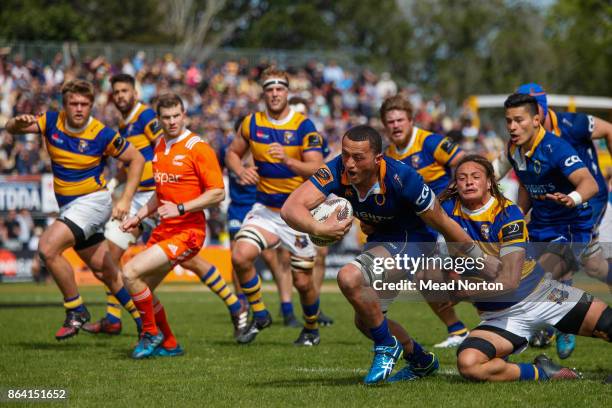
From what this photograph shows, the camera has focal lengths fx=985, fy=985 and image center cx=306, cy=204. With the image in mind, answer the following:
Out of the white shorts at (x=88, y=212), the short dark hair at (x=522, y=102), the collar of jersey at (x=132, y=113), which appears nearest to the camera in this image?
the short dark hair at (x=522, y=102)

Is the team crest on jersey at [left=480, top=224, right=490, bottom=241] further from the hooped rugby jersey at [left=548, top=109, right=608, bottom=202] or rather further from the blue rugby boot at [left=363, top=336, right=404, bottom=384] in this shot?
the hooped rugby jersey at [left=548, top=109, right=608, bottom=202]

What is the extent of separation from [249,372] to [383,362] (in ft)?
4.98

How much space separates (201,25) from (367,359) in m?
56.8

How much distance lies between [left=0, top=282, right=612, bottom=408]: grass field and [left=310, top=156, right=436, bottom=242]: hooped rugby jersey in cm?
115

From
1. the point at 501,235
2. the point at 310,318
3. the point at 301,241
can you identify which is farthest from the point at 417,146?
the point at 501,235

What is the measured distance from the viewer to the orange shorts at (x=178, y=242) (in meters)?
8.91

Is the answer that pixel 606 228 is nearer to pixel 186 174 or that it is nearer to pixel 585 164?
pixel 585 164

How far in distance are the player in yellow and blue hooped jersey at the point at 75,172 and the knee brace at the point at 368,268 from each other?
139 inches

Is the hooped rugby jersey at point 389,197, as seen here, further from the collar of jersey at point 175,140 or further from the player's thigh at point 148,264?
the collar of jersey at point 175,140

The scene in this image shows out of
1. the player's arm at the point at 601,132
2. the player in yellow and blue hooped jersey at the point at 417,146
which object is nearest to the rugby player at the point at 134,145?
the player in yellow and blue hooped jersey at the point at 417,146

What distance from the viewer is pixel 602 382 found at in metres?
7.22

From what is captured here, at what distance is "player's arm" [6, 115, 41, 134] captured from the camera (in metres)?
9.96

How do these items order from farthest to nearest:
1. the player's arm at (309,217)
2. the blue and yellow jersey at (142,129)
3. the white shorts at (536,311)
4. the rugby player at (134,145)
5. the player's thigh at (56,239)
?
the blue and yellow jersey at (142,129)
the rugby player at (134,145)
the player's thigh at (56,239)
the white shorts at (536,311)
the player's arm at (309,217)

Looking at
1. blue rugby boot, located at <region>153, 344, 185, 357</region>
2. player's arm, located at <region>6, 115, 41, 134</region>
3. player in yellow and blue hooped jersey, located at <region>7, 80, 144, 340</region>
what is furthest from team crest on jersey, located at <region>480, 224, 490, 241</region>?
player's arm, located at <region>6, 115, 41, 134</region>
